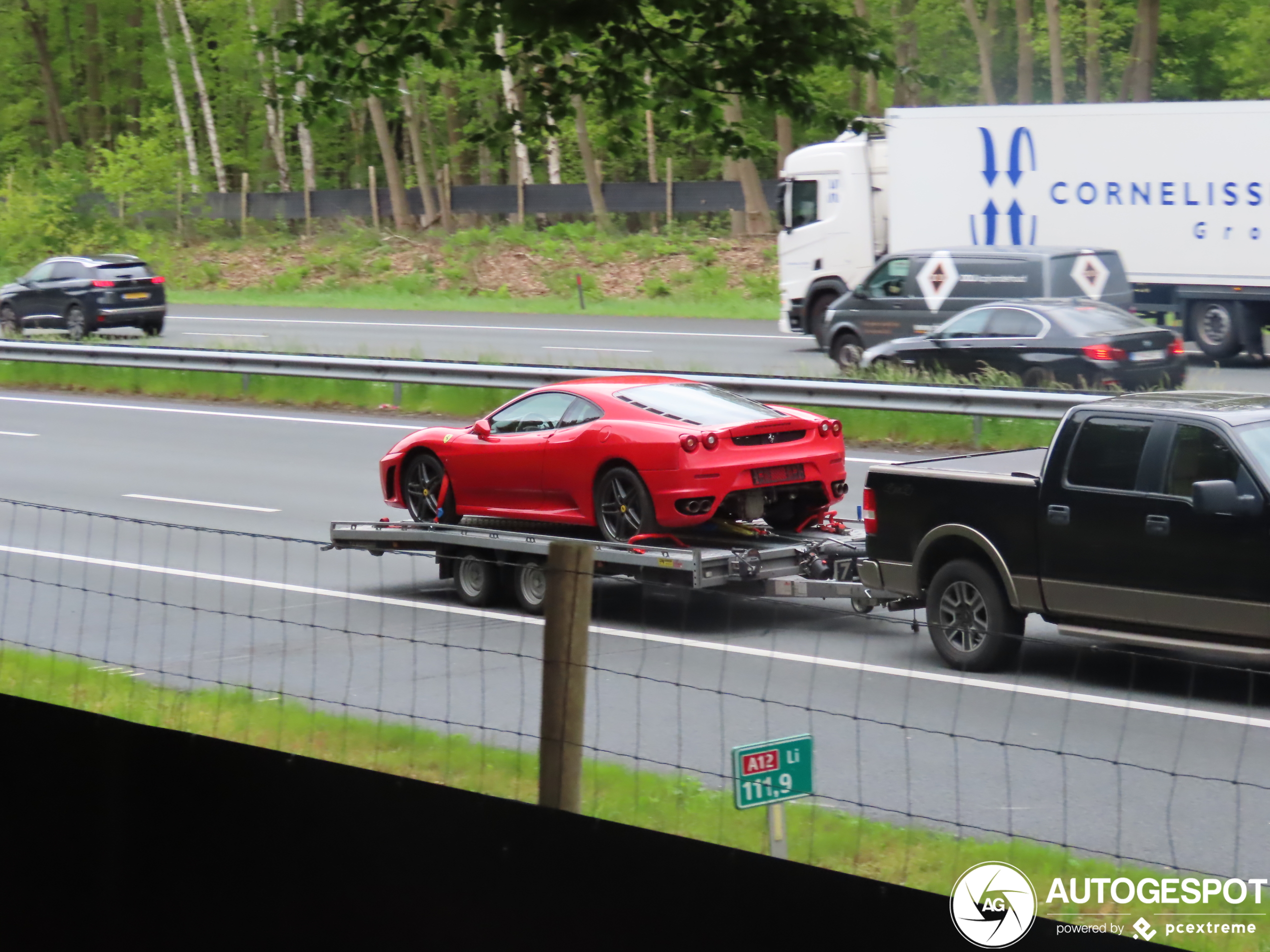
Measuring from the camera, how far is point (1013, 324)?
65.7 feet

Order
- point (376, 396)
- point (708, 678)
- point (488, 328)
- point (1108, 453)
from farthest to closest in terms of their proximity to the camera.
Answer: point (488, 328), point (376, 396), point (1108, 453), point (708, 678)

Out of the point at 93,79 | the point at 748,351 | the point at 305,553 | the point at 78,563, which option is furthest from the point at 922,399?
the point at 93,79

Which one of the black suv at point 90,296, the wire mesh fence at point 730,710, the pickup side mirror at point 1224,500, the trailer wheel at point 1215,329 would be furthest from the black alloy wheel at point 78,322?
the pickup side mirror at point 1224,500

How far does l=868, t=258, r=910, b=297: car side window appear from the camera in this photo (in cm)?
2369

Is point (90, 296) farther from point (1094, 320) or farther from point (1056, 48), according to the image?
point (1056, 48)

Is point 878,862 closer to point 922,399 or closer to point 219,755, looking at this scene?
point 219,755

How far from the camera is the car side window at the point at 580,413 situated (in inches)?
473

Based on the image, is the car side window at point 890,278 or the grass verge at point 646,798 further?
the car side window at point 890,278

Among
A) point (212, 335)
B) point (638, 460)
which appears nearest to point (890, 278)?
point (638, 460)

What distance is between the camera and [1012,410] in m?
17.4

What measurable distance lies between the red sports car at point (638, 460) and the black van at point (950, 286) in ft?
35.6

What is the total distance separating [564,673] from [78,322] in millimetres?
31267

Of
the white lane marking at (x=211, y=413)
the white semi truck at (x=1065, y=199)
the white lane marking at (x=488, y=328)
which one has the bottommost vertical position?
the white lane marking at (x=211, y=413)

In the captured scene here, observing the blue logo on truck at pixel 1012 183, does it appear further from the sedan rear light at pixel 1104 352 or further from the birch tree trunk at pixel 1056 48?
the birch tree trunk at pixel 1056 48
